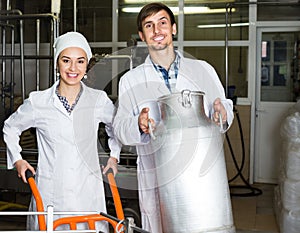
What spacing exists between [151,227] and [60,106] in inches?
21.2

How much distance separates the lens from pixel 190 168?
1556mm

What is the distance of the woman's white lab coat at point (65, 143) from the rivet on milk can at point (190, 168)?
0.34 metres

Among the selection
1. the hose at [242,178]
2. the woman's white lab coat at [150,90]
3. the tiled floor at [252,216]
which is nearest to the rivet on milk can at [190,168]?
the woman's white lab coat at [150,90]

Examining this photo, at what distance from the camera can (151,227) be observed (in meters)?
1.82

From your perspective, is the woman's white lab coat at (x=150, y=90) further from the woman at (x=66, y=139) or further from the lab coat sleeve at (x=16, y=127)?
the lab coat sleeve at (x=16, y=127)

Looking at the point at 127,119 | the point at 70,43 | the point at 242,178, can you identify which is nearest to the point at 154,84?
the point at 127,119

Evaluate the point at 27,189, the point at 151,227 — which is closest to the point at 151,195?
the point at 151,227

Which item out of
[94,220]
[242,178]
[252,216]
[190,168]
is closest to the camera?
[94,220]

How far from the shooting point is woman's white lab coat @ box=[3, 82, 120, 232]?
1.84 m

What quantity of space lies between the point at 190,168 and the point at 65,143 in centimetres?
52

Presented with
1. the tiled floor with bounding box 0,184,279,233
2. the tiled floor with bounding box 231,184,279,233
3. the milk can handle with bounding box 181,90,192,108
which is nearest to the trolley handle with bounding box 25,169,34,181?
the milk can handle with bounding box 181,90,192,108

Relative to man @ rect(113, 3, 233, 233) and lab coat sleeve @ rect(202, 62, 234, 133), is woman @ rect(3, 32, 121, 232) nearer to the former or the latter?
man @ rect(113, 3, 233, 233)

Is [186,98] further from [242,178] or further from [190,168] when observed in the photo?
[242,178]

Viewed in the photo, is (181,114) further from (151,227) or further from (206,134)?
(151,227)
